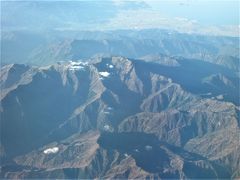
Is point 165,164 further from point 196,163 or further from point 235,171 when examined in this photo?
point 235,171

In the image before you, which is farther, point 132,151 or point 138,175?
point 132,151

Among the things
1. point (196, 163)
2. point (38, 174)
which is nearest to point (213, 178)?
point (196, 163)

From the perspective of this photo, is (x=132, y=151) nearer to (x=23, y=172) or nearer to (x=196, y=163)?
(x=196, y=163)

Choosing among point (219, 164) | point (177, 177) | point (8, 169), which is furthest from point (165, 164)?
point (8, 169)

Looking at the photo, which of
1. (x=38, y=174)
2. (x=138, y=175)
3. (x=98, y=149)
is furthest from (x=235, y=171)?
(x=38, y=174)

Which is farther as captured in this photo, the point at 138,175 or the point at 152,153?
the point at 152,153

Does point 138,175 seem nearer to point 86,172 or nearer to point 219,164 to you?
point 86,172

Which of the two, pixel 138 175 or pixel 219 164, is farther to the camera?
pixel 219 164
